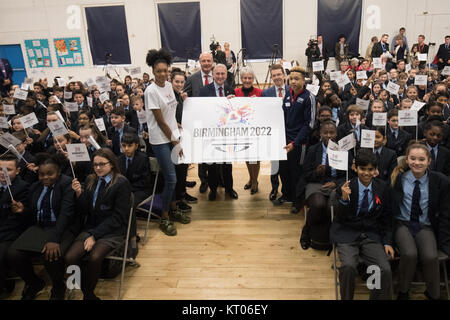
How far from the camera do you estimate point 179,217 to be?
4004mm

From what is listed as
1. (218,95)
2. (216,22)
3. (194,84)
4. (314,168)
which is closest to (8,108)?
(194,84)

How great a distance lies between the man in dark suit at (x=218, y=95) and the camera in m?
4.01

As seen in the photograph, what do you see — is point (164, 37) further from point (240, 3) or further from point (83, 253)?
point (83, 253)

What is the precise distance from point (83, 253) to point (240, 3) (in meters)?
12.5

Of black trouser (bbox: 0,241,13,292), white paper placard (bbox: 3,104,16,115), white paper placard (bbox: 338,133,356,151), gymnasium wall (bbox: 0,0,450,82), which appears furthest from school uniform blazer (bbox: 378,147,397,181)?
gymnasium wall (bbox: 0,0,450,82)

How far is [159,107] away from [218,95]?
0.98 meters

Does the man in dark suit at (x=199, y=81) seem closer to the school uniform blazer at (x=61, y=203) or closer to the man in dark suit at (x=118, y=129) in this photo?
the man in dark suit at (x=118, y=129)

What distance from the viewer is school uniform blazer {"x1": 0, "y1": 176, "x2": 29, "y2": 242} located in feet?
9.56

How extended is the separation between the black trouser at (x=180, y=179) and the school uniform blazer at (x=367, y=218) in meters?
2.06

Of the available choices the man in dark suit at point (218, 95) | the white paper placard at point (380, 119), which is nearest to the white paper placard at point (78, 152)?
the man in dark suit at point (218, 95)

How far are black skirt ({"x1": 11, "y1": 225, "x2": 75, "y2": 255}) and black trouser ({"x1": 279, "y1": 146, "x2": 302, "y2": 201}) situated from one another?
8.24 ft

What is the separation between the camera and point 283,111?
394cm

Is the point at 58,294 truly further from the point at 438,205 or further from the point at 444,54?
the point at 444,54
